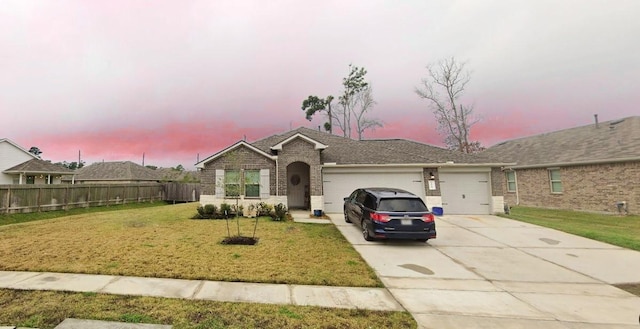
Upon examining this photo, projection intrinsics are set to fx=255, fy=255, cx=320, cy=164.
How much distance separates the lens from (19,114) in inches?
698

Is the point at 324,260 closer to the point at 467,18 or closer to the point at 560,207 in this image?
the point at 467,18

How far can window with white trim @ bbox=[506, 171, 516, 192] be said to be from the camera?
20922 millimetres

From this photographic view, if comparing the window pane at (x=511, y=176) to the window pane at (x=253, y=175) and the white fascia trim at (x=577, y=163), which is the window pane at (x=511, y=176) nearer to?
the white fascia trim at (x=577, y=163)

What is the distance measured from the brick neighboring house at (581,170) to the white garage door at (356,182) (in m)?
9.10

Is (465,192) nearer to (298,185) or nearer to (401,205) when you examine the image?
(401,205)

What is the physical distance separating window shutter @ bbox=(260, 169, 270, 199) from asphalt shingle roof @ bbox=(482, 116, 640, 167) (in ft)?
50.9

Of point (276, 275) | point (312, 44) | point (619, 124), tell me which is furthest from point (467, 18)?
point (276, 275)

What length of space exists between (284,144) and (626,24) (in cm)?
1904

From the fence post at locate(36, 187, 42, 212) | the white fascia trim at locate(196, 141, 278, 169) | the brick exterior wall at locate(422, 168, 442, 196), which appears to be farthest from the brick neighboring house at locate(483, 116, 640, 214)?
the fence post at locate(36, 187, 42, 212)

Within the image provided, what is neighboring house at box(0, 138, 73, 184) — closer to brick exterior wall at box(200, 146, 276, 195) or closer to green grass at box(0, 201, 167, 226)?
green grass at box(0, 201, 167, 226)

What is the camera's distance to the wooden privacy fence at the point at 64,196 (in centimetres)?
1378

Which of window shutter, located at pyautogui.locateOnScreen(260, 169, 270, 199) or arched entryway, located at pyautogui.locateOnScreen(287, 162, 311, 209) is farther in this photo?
arched entryway, located at pyautogui.locateOnScreen(287, 162, 311, 209)

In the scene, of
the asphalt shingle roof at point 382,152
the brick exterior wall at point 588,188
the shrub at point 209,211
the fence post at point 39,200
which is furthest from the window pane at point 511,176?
the fence post at point 39,200

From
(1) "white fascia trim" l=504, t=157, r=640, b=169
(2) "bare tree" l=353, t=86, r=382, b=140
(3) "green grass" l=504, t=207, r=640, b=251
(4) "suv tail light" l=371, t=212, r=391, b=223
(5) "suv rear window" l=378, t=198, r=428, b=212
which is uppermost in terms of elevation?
(2) "bare tree" l=353, t=86, r=382, b=140
